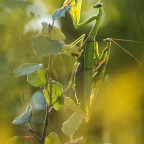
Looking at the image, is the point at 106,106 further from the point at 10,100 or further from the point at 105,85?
the point at 105,85

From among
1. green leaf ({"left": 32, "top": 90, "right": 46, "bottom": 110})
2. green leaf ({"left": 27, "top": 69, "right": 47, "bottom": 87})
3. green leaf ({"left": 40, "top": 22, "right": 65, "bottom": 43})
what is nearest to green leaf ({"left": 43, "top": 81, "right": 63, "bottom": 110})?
green leaf ({"left": 27, "top": 69, "right": 47, "bottom": 87})

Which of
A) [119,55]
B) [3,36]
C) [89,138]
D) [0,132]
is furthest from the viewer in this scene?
[119,55]

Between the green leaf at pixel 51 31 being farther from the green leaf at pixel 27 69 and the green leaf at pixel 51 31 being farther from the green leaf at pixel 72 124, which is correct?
the green leaf at pixel 72 124

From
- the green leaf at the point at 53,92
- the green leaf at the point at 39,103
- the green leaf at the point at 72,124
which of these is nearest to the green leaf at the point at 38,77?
the green leaf at the point at 53,92

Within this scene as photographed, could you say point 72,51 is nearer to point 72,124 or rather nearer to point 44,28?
point 44,28

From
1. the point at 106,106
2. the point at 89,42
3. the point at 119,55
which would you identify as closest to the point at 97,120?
the point at 106,106

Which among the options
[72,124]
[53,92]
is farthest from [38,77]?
[72,124]

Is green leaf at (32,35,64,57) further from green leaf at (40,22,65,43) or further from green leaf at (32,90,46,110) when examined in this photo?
green leaf at (32,90,46,110)
